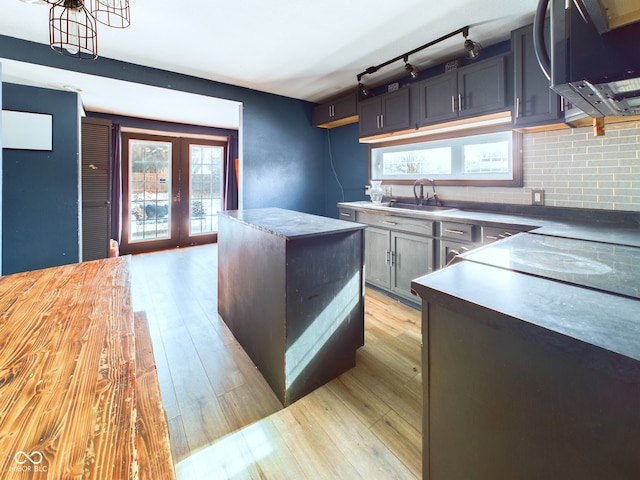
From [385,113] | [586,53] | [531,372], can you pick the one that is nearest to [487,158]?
[385,113]

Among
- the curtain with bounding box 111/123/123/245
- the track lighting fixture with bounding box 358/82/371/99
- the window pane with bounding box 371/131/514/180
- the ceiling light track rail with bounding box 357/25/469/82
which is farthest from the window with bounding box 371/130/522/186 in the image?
the curtain with bounding box 111/123/123/245

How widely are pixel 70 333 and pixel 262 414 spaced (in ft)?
3.57

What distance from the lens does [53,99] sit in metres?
3.50

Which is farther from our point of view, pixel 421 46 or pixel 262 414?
pixel 421 46

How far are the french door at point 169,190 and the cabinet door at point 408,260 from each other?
15.1ft

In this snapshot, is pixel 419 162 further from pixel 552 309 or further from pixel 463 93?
pixel 552 309

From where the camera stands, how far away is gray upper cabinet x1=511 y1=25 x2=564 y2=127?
221 centimetres

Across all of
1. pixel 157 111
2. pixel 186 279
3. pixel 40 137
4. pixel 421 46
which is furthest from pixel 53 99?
pixel 421 46

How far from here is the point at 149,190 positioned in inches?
226

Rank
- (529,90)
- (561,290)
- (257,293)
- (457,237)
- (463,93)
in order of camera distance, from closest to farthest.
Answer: (561,290) → (257,293) → (529,90) → (457,237) → (463,93)

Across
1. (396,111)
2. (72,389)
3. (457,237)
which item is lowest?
(72,389)

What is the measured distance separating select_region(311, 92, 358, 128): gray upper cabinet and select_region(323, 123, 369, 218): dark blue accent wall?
20cm

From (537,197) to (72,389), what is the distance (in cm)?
322

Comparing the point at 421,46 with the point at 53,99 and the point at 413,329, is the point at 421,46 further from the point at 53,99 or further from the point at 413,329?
the point at 53,99
